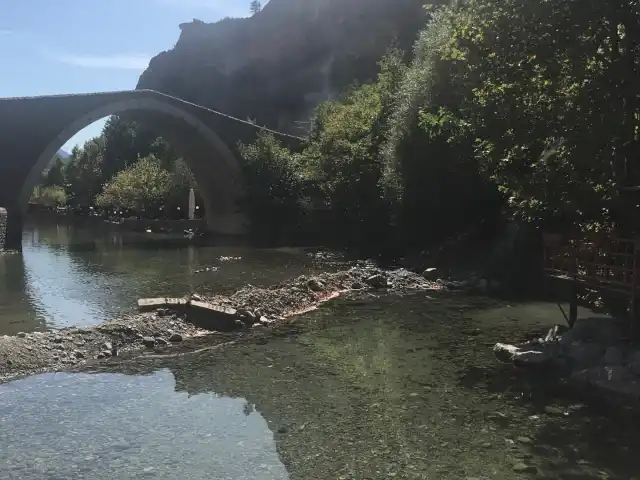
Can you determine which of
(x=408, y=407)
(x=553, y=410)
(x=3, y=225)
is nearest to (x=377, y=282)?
(x=408, y=407)

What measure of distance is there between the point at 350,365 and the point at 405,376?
110cm

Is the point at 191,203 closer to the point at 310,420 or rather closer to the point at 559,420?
the point at 310,420

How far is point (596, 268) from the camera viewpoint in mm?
11781

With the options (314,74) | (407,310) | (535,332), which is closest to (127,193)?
(314,74)

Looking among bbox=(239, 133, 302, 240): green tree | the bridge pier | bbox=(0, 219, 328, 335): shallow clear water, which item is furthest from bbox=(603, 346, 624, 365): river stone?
bbox=(239, 133, 302, 240): green tree

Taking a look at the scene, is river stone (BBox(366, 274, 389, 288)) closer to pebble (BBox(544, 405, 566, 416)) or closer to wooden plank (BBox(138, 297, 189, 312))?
wooden plank (BBox(138, 297, 189, 312))

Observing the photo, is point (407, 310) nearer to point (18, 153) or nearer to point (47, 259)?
point (47, 259)

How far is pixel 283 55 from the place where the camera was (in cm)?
7400

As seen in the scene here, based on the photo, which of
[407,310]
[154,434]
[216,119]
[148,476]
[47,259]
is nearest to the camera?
[148,476]

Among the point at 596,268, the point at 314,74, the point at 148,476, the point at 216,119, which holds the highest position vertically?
the point at 314,74

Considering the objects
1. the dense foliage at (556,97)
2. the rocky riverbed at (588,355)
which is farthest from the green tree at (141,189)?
the rocky riverbed at (588,355)

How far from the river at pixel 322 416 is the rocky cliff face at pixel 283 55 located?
46.6 meters

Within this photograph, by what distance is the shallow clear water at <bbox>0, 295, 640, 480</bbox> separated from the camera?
7.09 m

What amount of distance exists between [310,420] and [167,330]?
16.7 ft
